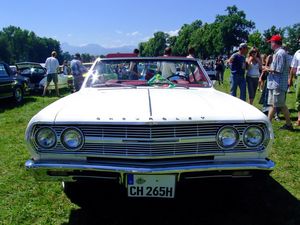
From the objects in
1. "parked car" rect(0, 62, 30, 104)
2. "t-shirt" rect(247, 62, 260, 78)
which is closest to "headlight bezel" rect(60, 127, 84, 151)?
"t-shirt" rect(247, 62, 260, 78)

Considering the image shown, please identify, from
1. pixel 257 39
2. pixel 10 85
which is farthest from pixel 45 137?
pixel 257 39

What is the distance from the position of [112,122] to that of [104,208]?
4.08ft

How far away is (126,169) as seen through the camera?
10.2 ft

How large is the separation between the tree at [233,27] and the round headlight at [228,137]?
85043 mm

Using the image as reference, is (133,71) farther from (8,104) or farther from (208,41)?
(208,41)

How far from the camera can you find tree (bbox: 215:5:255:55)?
284ft

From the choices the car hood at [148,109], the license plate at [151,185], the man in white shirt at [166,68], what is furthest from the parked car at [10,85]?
the license plate at [151,185]

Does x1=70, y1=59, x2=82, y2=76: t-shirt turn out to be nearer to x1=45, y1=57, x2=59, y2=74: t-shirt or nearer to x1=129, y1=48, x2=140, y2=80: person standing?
x1=45, y1=57, x2=59, y2=74: t-shirt

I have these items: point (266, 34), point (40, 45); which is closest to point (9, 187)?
point (266, 34)

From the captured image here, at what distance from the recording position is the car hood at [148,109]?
10.5 feet

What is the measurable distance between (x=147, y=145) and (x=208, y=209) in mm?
1218

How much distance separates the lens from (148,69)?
17.0 feet

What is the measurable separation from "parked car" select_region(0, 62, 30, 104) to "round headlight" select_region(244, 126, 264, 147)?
395 inches

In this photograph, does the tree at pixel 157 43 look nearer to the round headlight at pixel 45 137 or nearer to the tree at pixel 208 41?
the tree at pixel 208 41
